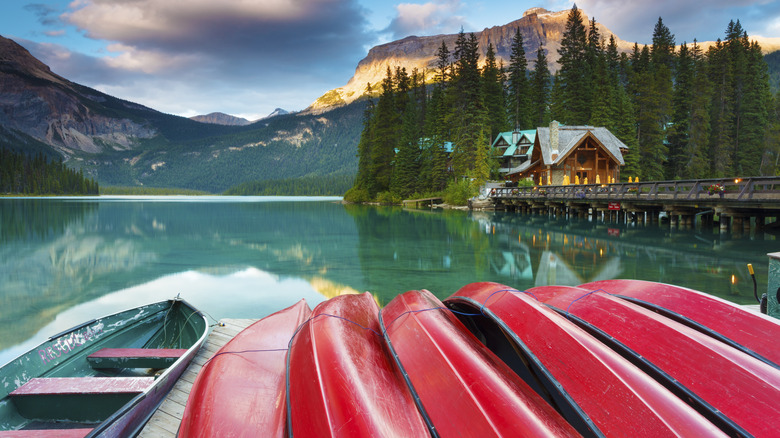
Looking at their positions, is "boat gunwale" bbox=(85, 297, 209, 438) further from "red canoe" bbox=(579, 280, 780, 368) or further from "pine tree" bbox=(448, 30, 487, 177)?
"pine tree" bbox=(448, 30, 487, 177)

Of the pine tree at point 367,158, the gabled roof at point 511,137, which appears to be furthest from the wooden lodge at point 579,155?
the pine tree at point 367,158

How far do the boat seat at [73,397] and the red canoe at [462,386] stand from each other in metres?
2.57

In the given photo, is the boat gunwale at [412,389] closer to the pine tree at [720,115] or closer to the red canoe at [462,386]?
the red canoe at [462,386]

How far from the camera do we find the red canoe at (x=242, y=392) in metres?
2.50

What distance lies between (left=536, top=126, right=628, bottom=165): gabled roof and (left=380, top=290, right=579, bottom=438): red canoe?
136 feet

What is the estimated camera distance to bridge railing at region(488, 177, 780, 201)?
19391 millimetres

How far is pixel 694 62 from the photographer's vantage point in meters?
58.6

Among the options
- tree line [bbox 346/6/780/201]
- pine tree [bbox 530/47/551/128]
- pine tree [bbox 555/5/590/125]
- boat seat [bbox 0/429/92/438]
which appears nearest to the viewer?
boat seat [bbox 0/429/92/438]

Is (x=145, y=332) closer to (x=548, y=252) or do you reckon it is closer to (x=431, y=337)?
(x=431, y=337)

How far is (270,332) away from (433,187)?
186ft

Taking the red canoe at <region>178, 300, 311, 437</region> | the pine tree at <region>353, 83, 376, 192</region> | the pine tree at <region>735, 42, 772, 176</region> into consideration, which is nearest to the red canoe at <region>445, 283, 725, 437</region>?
the red canoe at <region>178, 300, 311, 437</region>

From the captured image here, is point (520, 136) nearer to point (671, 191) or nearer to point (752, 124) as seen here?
point (752, 124)

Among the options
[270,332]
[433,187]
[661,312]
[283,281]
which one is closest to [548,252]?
[283,281]

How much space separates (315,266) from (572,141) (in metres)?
33.4
